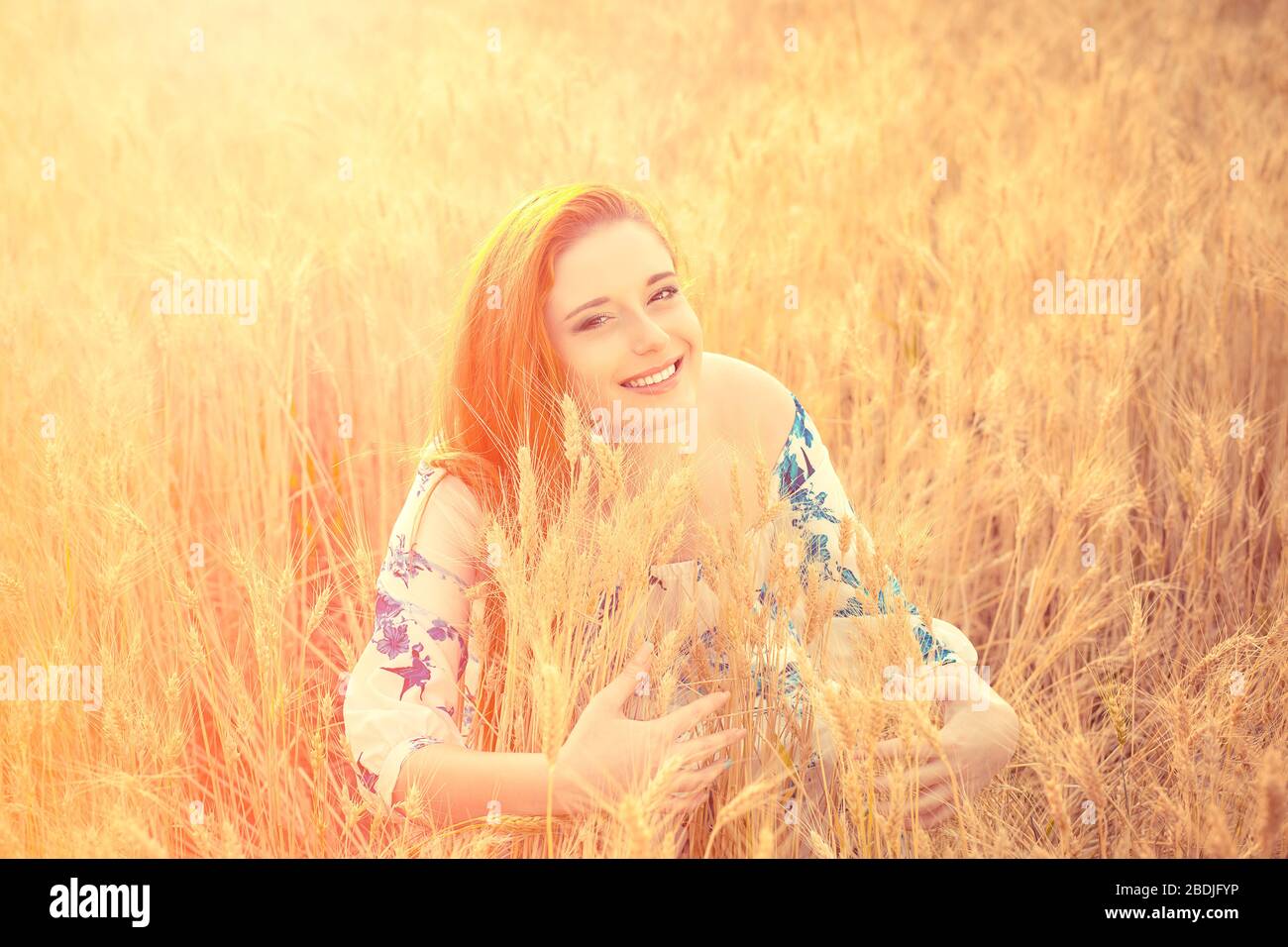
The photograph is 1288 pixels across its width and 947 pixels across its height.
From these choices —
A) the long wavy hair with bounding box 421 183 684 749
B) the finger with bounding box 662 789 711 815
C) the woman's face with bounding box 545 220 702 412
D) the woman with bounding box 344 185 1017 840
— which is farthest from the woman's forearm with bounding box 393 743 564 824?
the woman's face with bounding box 545 220 702 412

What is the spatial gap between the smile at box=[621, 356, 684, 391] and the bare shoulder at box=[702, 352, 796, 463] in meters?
0.18

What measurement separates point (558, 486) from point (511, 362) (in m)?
0.19

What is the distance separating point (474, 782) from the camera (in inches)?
46.4

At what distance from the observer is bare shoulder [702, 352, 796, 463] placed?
5.25 feet

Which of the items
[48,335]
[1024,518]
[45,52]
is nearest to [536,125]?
[48,335]

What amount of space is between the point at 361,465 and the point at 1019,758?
1235 mm

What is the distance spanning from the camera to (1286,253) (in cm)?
196

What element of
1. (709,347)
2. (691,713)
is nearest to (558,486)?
(691,713)

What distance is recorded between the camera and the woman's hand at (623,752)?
1.12 metres

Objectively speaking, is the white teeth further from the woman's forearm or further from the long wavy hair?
the woman's forearm

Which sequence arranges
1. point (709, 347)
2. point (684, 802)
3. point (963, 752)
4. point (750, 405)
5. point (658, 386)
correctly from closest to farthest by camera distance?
point (684, 802), point (963, 752), point (658, 386), point (750, 405), point (709, 347)

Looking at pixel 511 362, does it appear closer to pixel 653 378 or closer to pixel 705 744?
pixel 653 378
